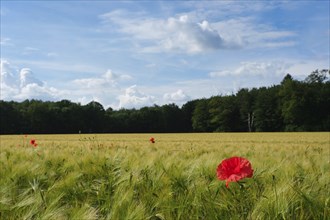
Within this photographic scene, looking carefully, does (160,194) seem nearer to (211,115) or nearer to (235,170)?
(235,170)

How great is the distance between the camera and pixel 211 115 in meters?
75.3

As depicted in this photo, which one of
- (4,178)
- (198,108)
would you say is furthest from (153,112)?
(4,178)

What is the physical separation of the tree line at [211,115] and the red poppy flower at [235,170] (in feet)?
195

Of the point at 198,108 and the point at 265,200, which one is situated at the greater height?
the point at 198,108

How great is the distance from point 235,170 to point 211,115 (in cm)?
7331

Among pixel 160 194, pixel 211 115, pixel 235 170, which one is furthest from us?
pixel 211 115

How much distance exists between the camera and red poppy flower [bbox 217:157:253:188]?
8.20 ft

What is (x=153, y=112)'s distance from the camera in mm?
78250

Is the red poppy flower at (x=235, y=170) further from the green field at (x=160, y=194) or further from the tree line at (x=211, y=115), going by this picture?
the tree line at (x=211, y=115)

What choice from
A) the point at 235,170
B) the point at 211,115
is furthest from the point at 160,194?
the point at 211,115

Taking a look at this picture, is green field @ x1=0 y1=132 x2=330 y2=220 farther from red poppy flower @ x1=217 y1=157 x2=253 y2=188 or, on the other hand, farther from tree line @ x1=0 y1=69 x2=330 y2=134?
tree line @ x1=0 y1=69 x2=330 y2=134

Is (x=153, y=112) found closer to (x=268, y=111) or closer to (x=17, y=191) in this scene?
(x=268, y=111)

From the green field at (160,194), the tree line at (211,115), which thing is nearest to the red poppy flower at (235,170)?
the green field at (160,194)

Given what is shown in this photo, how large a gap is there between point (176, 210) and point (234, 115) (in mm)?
70696
